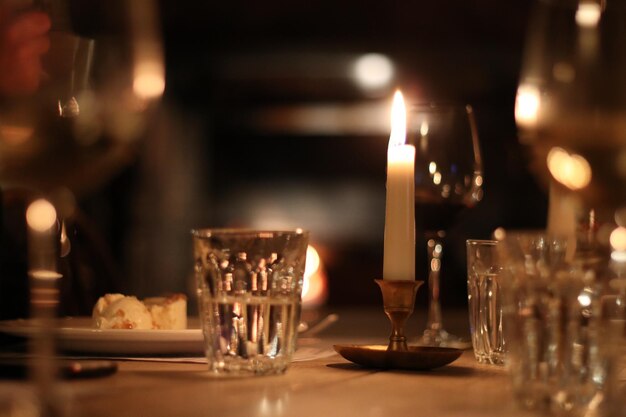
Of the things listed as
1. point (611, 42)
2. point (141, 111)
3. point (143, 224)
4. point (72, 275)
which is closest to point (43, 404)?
point (141, 111)

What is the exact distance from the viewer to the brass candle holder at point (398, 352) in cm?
88

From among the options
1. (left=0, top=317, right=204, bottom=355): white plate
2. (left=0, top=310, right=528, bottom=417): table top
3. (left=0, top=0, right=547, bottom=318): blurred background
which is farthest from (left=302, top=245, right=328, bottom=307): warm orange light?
(left=0, top=310, right=528, bottom=417): table top

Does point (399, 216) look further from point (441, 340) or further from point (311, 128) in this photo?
point (311, 128)

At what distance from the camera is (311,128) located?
5336 mm

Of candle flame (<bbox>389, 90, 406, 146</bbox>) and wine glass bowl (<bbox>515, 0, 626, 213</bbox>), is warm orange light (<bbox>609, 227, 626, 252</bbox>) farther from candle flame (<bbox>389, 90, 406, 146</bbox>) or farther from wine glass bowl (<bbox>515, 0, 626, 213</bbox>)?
candle flame (<bbox>389, 90, 406, 146</bbox>)

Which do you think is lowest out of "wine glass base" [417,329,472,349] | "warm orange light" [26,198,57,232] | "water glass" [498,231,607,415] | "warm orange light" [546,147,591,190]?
"wine glass base" [417,329,472,349]

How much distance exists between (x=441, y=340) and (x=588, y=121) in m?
0.65

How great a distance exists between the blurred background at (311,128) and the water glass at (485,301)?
342 centimetres

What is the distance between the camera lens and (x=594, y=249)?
2.09ft

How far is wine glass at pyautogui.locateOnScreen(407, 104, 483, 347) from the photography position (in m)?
1.38

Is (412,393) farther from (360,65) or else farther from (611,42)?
(360,65)

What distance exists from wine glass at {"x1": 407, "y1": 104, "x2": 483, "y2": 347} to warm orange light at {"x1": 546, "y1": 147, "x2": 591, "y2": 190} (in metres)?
0.76

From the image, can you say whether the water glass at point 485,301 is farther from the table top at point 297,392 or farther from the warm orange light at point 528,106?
the warm orange light at point 528,106

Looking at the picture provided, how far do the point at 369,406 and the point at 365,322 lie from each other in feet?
3.11
